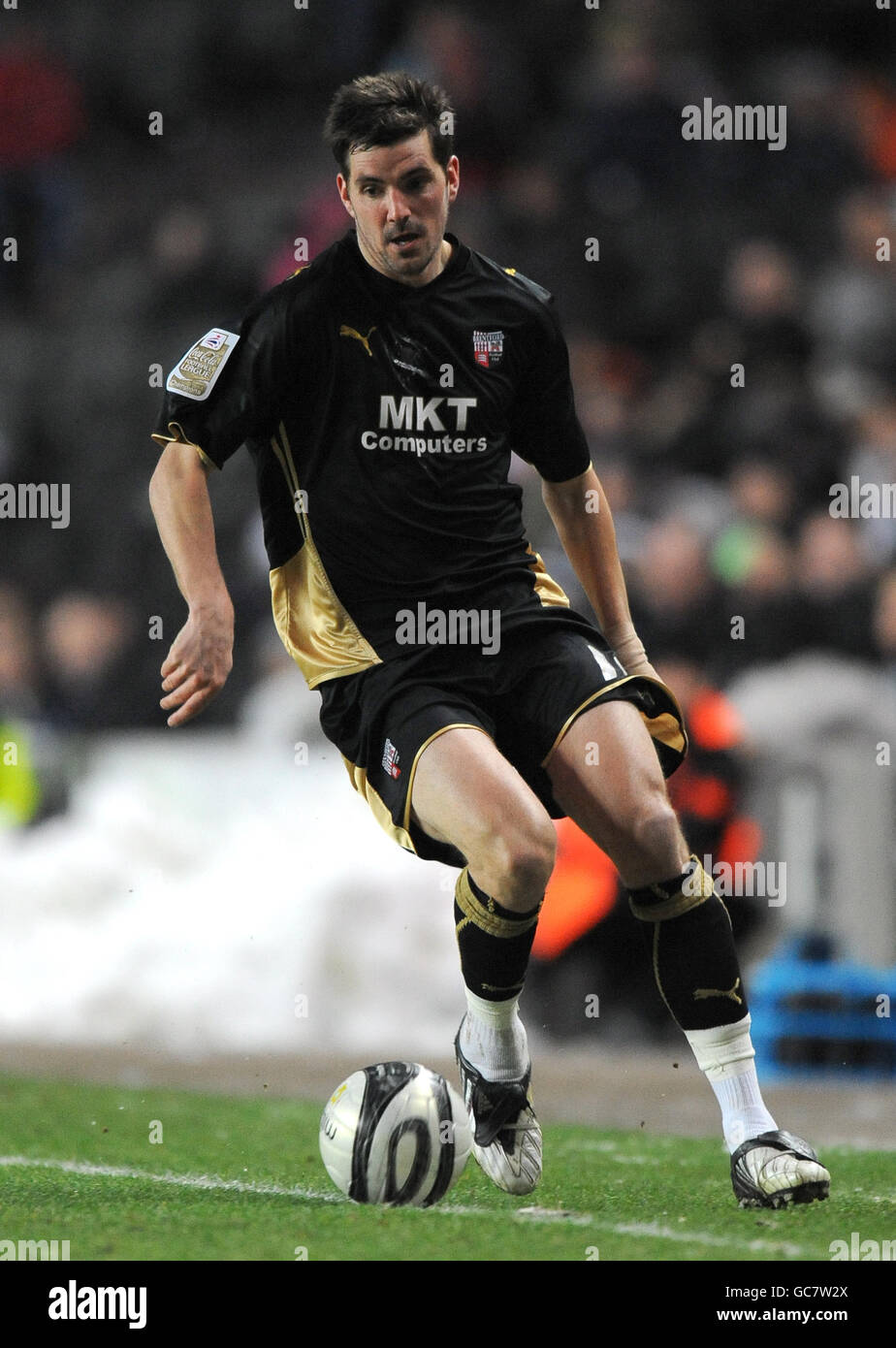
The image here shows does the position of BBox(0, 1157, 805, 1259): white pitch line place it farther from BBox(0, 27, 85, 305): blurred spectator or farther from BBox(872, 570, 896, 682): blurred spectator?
BBox(0, 27, 85, 305): blurred spectator

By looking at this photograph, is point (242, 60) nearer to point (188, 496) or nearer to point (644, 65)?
point (644, 65)

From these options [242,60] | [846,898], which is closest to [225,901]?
[846,898]

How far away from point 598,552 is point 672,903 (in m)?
0.92

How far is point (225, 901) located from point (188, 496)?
3421 mm

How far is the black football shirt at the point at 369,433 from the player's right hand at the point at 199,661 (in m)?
0.38

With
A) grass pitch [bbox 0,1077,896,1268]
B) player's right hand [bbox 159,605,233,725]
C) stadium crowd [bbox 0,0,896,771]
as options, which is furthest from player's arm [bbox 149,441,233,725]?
stadium crowd [bbox 0,0,896,771]

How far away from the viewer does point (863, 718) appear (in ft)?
22.5

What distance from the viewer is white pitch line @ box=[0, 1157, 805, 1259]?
10.9 feet

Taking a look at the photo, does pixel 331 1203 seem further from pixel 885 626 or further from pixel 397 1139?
pixel 885 626

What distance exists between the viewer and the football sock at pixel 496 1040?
4.00 meters

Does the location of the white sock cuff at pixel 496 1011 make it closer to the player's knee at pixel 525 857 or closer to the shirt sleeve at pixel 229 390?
the player's knee at pixel 525 857

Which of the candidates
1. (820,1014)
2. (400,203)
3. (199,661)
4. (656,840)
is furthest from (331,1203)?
(820,1014)

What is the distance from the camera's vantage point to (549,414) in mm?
4172

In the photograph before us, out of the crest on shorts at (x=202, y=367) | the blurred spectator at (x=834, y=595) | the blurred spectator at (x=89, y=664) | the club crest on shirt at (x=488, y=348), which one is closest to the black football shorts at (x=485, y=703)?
the club crest on shirt at (x=488, y=348)
